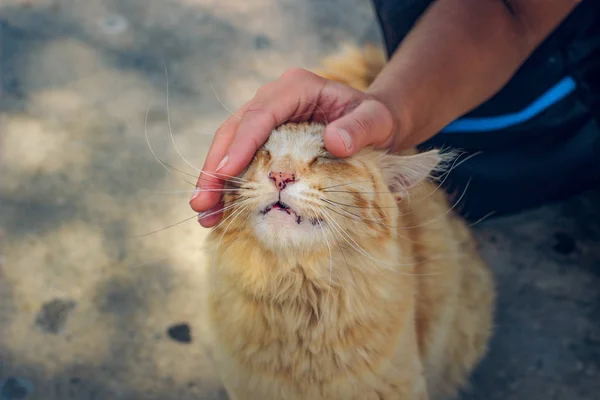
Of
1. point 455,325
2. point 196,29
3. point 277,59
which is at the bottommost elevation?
point 455,325

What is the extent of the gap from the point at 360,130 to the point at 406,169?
16 centimetres

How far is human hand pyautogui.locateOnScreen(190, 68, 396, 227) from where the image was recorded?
45.6 inches

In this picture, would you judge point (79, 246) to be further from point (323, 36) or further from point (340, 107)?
point (323, 36)

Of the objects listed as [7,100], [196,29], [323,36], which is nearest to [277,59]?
[323,36]

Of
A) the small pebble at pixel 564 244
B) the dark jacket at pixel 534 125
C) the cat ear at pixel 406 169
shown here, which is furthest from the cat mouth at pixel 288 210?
the small pebble at pixel 564 244

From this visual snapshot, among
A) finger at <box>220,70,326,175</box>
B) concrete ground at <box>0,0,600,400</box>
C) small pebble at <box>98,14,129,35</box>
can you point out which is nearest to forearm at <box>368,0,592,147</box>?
finger at <box>220,70,326,175</box>

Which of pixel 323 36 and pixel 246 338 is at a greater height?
pixel 323 36

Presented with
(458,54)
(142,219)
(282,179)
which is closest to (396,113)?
(458,54)

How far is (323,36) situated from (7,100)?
52.8 inches

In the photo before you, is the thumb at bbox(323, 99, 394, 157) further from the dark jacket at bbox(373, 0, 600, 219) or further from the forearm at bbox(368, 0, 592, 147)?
the dark jacket at bbox(373, 0, 600, 219)

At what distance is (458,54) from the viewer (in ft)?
5.25

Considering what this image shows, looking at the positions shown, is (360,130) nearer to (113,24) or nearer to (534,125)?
(534,125)

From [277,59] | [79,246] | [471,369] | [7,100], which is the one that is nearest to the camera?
[471,369]

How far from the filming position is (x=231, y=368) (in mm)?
1419
